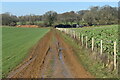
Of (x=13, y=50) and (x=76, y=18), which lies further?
(x=76, y=18)

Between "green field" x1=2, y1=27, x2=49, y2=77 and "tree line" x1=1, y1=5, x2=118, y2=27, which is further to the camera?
"tree line" x1=1, y1=5, x2=118, y2=27

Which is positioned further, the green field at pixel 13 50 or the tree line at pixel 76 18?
the tree line at pixel 76 18

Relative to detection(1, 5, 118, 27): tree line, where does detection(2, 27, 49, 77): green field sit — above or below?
below

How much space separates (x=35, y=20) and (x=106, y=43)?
5880 inches

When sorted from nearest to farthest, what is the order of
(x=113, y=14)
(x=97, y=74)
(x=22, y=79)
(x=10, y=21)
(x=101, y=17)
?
(x=22, y=79) < (x=97, y=74) < (x=113, y=14) < (x=101, y=17) < (x=10, y=21)

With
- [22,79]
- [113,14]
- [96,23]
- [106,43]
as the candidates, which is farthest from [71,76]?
[96,23]

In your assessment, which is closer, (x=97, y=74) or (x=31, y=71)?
(x=97, y=74)

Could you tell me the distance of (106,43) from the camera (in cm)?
1766

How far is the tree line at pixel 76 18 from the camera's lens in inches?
3893

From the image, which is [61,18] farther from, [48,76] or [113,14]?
[48,76]

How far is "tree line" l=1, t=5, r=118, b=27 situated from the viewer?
98875 millimetres

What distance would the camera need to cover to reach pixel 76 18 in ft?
478

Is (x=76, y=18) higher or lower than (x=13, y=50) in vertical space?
higher

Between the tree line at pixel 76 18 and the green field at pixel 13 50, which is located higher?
the tree line at pixel 76 18
